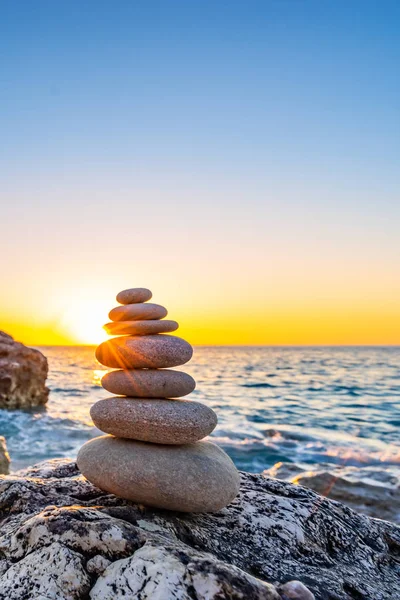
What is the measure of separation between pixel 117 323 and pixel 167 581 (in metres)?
3.12

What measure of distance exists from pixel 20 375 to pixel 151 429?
21.4 m

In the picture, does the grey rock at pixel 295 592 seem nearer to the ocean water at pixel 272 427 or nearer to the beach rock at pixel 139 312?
the beach rock at pixel 139 312

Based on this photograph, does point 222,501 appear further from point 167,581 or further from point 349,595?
point 167,581

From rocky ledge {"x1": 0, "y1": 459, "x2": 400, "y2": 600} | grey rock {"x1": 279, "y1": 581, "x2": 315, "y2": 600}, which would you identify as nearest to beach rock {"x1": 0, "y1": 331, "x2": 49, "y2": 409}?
rocky ledge {"x1": 0, "y1": 459, "x2": 400, "y2": 600}

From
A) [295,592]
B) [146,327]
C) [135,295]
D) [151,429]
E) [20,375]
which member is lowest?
[20,375]

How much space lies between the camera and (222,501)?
173 inches

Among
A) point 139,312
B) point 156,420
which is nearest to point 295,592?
point 156,420

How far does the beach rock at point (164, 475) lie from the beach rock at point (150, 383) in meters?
0.55

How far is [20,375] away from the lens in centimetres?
2380

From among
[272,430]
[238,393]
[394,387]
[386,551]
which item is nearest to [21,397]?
[272,430]

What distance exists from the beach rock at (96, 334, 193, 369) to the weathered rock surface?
23.5ft

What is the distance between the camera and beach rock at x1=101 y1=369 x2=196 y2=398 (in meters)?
4.90

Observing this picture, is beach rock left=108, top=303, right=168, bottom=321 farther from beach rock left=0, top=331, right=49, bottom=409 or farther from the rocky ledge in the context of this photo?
beach rock left=0, top=331, right=49, bottom=409

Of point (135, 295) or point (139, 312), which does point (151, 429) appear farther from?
point (135, 295)
